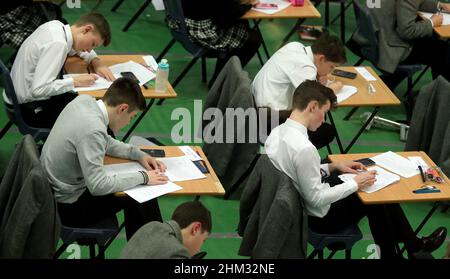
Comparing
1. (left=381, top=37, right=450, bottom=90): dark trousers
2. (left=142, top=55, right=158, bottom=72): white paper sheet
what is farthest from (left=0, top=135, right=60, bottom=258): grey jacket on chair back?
(left=381, top=37, right=450, bottom=90): dark trousers

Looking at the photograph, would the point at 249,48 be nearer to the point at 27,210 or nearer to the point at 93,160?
the point at 93,160

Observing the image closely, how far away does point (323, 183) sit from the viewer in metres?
5.30

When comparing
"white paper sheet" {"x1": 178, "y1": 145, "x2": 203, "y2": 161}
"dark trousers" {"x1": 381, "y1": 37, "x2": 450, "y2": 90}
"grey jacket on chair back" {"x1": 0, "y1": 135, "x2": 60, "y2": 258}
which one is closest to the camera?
"grey jacket on chair back" {"x1": 0, "y1": 135, "x2": 60, "y2": 258}

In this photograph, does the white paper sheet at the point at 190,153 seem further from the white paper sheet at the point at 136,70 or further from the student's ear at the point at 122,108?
the white paper sheet at the point at 136,70

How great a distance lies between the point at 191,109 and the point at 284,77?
1431mm

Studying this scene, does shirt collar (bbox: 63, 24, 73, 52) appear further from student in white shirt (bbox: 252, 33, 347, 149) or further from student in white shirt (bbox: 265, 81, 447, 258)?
student in white shirt (bbox: 265, 81, 447, 258)

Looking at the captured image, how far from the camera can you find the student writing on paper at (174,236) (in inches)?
171

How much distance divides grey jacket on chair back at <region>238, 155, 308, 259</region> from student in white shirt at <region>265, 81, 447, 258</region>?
0.09m

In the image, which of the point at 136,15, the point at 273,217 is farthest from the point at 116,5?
the point at 273,217

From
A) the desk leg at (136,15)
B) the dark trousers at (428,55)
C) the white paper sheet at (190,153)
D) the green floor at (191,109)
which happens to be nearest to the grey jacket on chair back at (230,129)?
the green floor at (191,109)

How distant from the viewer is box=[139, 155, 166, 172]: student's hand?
211 inches

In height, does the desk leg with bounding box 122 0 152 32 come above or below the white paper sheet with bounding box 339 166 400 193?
below

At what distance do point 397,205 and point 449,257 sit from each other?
3.01 ft
